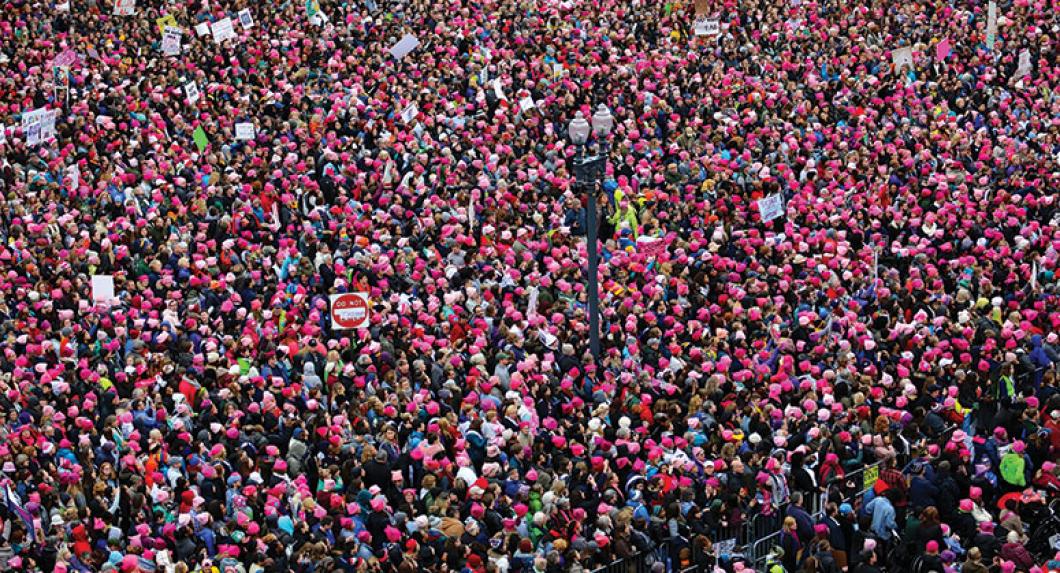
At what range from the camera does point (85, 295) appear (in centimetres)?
2775

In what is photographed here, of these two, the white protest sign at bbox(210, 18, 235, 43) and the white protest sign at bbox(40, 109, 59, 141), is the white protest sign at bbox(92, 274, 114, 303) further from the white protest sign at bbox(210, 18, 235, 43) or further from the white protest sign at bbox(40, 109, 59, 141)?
the white protest sign at bbox(210, 18, 235, 43)

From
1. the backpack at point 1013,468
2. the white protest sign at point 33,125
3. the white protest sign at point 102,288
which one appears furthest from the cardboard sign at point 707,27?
the backpack at point 1013,468

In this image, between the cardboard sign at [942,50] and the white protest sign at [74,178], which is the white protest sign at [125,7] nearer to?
the white protest sign at [74,178]

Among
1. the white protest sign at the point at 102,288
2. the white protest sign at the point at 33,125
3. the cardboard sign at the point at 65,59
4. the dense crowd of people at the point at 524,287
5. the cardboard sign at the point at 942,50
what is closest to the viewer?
the dense crowd of people at the point at 524,287

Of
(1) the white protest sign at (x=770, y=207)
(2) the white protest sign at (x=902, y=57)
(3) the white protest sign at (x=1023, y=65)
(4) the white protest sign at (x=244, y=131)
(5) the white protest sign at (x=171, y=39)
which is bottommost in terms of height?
(3) the white protest sign at (x=1023, y=65)

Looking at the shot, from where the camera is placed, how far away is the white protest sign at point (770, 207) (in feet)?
96.0

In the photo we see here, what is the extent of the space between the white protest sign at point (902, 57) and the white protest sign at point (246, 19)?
12.7m

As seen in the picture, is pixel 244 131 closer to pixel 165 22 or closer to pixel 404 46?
pixel 404 46

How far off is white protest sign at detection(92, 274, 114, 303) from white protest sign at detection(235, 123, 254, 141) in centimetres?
647

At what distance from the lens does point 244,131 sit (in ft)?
109

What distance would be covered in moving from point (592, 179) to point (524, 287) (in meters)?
3.19

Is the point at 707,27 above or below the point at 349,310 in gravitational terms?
below

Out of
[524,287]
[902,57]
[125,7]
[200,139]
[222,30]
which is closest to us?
[524,287]

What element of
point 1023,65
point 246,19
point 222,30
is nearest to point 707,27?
point 1023,65
